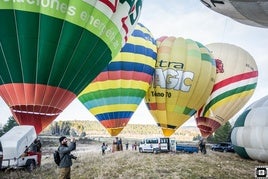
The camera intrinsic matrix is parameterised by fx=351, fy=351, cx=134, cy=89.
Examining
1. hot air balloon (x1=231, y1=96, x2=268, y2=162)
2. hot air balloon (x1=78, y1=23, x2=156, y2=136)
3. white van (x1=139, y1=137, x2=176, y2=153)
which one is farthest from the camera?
white van (x1=139, y1=137, x2=176, y2=153)

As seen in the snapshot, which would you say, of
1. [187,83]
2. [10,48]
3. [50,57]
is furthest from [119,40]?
[187,83]

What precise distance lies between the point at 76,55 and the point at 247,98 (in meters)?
18.3

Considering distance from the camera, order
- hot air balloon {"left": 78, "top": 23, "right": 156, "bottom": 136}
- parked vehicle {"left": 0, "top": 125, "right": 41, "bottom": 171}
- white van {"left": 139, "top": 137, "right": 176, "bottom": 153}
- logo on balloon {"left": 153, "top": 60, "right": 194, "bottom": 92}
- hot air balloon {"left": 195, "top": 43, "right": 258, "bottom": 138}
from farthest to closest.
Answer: hot air balloon {"left": 195, "top": 43, "right": 258, "bottom": 138} → logo on balloon {"left": 153, "top": 60, "right": 194, "bottom": 92} → white van {"left": 139, "top": 137, "right": 176, "bottom": 153} → hot air balloon {"left": 78, "top": 23, "right": 156, "bottom": 136} → parked vehicle {"left": 0, "top": 125, "right": 41, "bottom": 171}

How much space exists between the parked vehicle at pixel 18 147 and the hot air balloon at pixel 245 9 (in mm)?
7283

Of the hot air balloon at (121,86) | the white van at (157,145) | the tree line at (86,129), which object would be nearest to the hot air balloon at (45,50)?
the hot air balloon at (121,86)

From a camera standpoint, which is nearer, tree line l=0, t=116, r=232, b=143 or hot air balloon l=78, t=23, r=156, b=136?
hot air balloon l=78, t=23, r=156, b=136

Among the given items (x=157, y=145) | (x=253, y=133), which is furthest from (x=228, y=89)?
(x=253, y=133)

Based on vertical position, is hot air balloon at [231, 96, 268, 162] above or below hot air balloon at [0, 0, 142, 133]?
below

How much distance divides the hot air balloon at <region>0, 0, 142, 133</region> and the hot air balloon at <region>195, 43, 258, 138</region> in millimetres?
14862

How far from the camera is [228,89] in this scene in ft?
85.5

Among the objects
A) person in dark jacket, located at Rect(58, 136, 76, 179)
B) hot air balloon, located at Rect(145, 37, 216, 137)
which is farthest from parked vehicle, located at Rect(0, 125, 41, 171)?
hot air balloon, located at Rect(145, 37, 216, 137)

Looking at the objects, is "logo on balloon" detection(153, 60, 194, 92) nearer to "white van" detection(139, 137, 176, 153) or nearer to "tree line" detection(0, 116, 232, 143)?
"white van" detection(139, 137, 176, 153)

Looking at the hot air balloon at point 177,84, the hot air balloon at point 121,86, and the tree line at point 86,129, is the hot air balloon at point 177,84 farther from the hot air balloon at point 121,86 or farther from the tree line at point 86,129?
the tree line at point 86,129

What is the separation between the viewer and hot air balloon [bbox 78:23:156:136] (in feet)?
66.0
